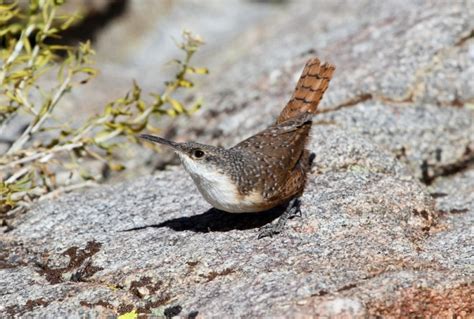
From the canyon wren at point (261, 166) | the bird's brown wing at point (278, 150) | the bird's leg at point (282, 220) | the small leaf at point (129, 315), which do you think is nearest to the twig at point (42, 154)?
the canyon wren at point (261, 166)

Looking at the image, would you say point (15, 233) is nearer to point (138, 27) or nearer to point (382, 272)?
point (382, 272)

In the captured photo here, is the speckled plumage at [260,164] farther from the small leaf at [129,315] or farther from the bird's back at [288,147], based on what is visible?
the small leaf at [129,315]

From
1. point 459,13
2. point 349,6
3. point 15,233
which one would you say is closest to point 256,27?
point 349,6

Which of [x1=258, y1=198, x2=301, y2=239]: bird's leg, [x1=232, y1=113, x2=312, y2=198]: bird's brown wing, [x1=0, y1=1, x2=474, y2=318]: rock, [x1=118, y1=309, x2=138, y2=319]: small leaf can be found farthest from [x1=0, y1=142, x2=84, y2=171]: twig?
[x1=118, y1=309, x2=138, y2=319]: small leaf

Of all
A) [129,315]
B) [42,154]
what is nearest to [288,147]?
[129,315]

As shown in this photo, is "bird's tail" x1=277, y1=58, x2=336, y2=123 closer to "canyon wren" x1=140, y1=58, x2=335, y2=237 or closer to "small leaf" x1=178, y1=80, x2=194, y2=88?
"canyon wren" x1=140, y1=58, x2=335, y2=237

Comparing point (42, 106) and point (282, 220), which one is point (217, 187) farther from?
point (42, 106)
